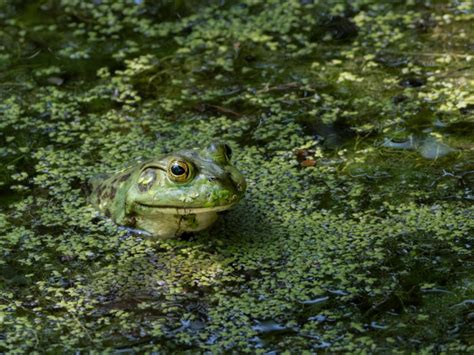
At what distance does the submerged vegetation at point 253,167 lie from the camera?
3.84 meters

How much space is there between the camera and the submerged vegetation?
3838mm

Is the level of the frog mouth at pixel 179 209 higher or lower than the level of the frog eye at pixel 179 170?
lower

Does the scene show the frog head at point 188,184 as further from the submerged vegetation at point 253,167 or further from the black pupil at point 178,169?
the submerged vegetation at point 253,167

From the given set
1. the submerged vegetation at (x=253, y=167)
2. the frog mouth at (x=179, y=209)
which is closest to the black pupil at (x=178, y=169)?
the frog mouth at (x=179, y=209)

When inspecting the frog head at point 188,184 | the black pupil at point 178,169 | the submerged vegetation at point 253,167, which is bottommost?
the submerged vegetation at point 253,167

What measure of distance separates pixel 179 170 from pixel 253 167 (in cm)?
92

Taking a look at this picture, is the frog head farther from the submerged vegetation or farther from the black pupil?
the submerged vegetation

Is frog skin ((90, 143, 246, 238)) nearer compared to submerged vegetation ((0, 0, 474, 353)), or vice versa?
submerged vegetation ((0, 0, 474, 353))

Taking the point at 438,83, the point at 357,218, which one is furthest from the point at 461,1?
the point at 357,218

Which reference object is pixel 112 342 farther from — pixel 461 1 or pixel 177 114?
pixel 461 1

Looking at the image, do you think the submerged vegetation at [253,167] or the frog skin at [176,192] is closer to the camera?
the submerged vegetation at [253,167]

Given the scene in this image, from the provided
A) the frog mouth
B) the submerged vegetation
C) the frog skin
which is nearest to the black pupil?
the frog skin

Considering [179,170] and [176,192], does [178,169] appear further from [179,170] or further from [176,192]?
[176,192]

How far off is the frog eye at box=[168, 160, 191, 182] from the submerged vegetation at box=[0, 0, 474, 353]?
388 millimetres
